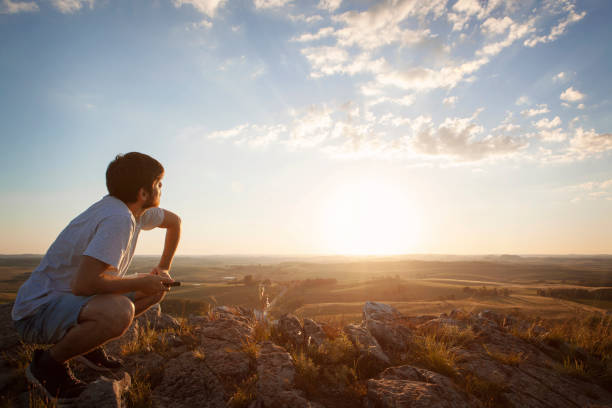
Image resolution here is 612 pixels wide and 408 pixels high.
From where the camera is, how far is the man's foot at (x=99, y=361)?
368 cm

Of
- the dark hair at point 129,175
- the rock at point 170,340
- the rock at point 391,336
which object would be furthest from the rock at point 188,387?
the rock at point 391,336

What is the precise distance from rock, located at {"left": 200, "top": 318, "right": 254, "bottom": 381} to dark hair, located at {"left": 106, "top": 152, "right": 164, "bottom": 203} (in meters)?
2.94

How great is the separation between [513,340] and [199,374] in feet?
20.1

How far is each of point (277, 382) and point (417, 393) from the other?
5.89ft

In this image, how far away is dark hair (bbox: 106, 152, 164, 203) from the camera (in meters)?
3.01

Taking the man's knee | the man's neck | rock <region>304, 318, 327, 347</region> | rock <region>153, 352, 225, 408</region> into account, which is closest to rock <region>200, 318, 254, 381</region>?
rock <region>153, 352, 225, 408</region>

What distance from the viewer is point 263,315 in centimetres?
609

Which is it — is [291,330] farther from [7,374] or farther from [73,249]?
[7,374]

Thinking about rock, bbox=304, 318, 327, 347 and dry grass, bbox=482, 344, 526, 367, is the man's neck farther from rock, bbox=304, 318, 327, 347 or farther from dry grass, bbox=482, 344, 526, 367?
dry grass, bbox=482, 344, 526, 367

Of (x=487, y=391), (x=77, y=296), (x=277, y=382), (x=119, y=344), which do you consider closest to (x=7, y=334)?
(x=119, y=344)

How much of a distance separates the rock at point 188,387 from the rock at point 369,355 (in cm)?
230

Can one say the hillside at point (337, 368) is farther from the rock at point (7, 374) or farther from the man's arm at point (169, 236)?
the man's arm at point (169, 236)

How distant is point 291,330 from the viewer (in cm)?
559

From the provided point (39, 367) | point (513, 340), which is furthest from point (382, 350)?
point (39, 367)
